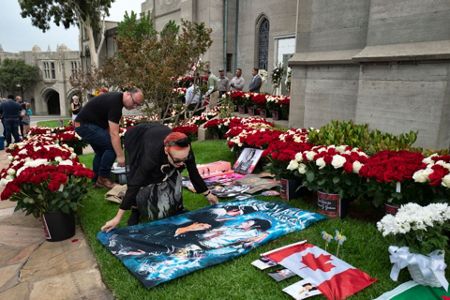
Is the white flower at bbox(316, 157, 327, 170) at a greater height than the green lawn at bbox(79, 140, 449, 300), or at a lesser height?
greater

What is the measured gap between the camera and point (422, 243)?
8.38 ft

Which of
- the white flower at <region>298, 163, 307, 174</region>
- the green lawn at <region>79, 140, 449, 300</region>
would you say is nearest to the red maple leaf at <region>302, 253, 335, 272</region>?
the green lawn at <region>79, 140, 449, 300</region>

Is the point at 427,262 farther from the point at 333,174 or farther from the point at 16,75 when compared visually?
the point at 16,75

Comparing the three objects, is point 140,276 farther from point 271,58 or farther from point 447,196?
point 271,58

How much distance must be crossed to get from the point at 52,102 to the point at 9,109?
45035 millimetres

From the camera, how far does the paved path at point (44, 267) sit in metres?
2.77

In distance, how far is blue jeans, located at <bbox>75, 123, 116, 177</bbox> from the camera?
5039mm

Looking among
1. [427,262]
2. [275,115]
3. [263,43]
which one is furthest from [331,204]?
[263,43]

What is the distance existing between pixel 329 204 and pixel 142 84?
4627 millimetres

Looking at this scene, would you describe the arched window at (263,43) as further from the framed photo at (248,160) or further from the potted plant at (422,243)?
the potted plant at (422,243)

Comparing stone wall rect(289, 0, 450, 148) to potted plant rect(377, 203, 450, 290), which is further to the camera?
stone wall rect(289, 0, 450, 148)

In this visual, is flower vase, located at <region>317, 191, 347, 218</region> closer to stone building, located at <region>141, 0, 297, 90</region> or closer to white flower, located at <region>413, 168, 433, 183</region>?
white flower, located at <region>413, 168, 433, 183</region>

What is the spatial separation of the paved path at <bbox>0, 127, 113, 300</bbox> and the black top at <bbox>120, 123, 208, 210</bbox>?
0.69 meters

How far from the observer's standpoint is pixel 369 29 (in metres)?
7.54
